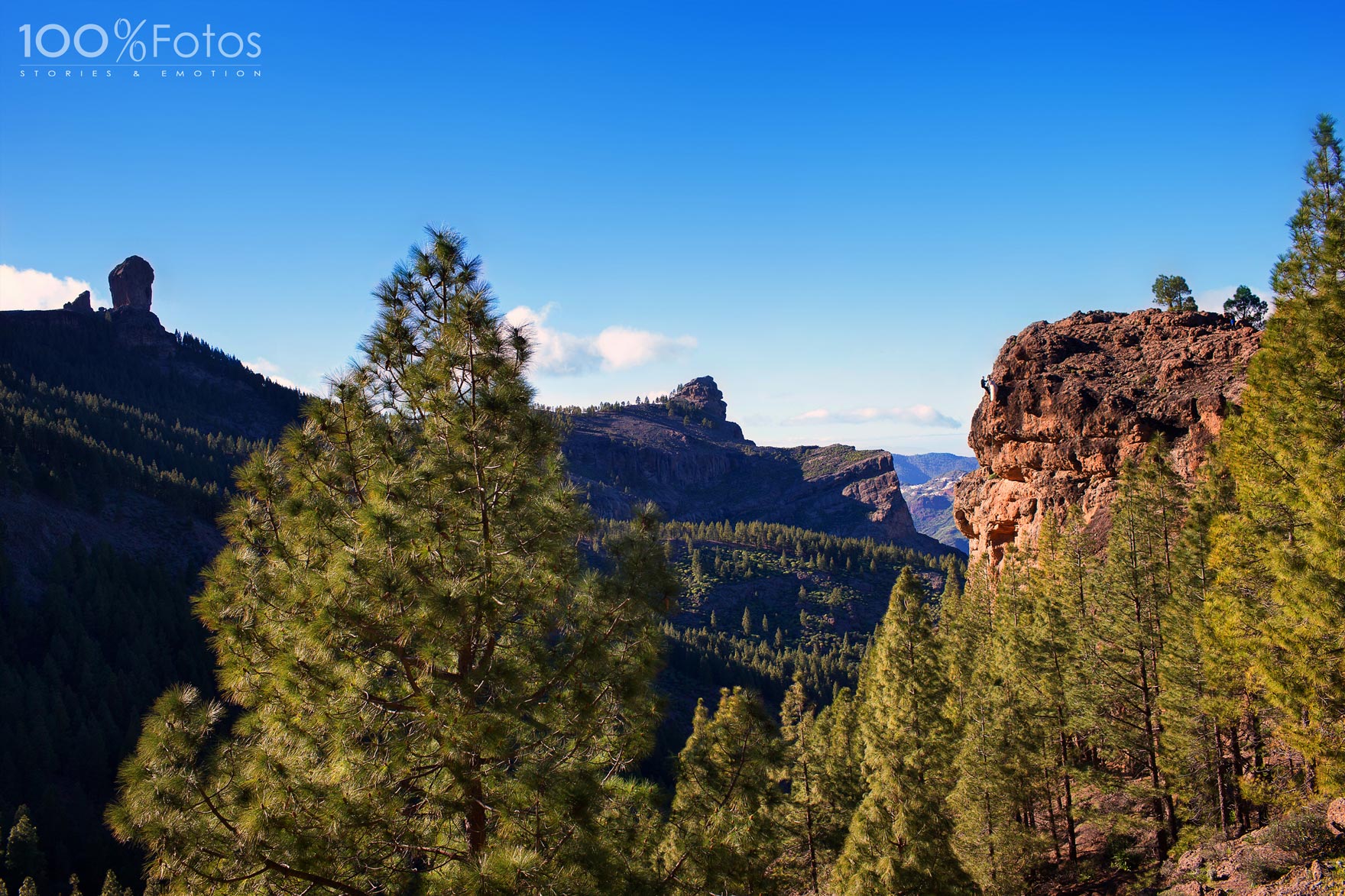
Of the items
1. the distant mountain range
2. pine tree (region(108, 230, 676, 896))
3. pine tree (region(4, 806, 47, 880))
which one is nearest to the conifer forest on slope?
pine tree (region(108, 230, 676, 896))

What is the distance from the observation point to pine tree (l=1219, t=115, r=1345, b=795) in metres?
13.3

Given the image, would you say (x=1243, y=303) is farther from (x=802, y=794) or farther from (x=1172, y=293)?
(x=802, y=794)

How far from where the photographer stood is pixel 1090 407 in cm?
4681

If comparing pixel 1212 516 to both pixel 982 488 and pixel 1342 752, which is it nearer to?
pixel 1342 752

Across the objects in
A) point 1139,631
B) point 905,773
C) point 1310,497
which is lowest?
point 905,773

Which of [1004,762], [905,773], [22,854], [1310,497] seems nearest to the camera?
[1310,497]

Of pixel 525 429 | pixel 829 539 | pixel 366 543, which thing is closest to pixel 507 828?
pixel 366 543

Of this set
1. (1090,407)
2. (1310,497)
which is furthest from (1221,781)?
(1090,407)

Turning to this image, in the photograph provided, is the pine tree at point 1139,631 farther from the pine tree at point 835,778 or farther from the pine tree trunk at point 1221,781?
the pine tree at point 835,778

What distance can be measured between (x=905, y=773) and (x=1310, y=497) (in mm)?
12538

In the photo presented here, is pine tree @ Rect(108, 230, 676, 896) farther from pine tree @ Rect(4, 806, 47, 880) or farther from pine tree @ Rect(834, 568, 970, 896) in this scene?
pine tree @ Rect(4, 806, 47, 880)

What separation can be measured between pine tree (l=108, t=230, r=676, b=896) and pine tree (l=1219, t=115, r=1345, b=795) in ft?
41.9

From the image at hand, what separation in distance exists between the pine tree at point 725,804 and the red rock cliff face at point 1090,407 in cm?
3517

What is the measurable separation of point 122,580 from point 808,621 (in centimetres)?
11574
